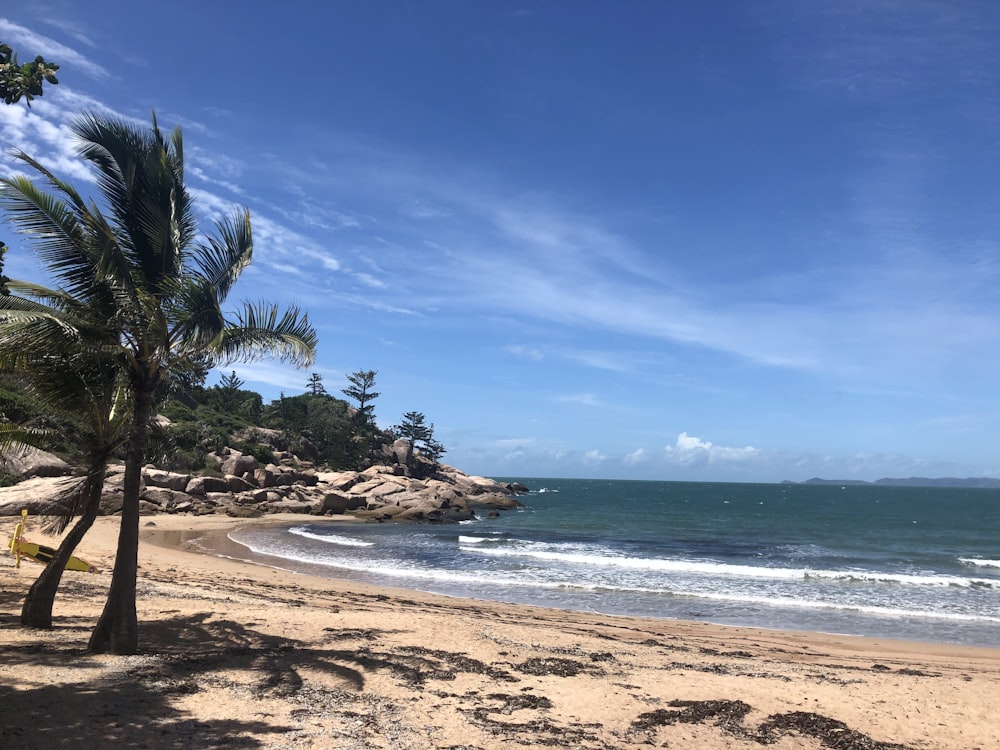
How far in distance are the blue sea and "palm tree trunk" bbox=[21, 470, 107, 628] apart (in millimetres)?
13578

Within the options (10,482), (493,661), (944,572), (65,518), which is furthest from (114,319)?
(944,572)

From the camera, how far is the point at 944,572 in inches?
1179

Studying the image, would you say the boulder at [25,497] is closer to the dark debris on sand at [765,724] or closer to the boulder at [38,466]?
the boulder at [38,466]

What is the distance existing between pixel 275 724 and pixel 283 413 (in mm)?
77493

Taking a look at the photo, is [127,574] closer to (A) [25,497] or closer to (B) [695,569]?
(A) [25,497]

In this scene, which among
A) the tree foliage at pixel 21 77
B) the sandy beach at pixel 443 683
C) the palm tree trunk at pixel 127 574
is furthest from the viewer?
the palm tree trunk at pixel 127 574

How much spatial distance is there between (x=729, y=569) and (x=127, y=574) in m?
26.4

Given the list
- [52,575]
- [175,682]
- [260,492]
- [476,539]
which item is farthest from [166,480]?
[175,682]

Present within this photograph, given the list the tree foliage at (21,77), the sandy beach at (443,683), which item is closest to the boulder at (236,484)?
the sandy beach at (443,683)

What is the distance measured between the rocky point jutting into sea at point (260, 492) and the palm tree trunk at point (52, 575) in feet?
63.7

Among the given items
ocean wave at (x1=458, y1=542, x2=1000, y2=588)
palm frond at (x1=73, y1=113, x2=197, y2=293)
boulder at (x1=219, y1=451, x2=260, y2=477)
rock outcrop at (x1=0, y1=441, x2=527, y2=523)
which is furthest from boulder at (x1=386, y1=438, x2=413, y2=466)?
palm frond at (x1=73, y1=113, x2=197, y2=293)

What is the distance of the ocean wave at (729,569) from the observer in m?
27.0

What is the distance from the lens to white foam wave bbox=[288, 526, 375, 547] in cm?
3522

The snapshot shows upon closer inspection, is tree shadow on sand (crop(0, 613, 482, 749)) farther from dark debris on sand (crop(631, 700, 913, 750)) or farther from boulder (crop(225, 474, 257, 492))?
boulder (crop(225, 474, 257, 492))
